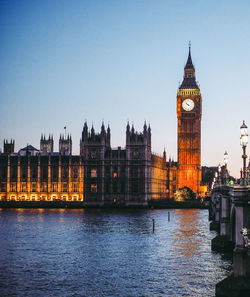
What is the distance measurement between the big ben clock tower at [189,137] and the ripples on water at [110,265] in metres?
106

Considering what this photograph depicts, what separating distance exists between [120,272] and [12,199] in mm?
126212

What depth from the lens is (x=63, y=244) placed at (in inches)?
1945

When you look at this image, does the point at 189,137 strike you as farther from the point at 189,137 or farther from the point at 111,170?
the point at 111,170

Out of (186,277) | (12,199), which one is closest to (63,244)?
(186,277)

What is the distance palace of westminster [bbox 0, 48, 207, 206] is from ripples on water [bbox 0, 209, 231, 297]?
83.9 meters

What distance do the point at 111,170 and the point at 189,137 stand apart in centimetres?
3574

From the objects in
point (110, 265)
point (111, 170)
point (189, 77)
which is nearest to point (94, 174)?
point (111, 170)

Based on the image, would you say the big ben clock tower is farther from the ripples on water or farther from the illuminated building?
the ripples on water

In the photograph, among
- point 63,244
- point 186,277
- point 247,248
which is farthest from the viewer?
point 63,244

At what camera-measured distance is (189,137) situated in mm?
166250

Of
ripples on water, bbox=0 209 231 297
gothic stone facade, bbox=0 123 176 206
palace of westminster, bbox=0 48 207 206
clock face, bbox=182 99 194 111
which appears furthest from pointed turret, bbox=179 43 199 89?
ripples on water, bbox=0 209 231 297

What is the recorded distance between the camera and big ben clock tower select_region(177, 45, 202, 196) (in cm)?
16288

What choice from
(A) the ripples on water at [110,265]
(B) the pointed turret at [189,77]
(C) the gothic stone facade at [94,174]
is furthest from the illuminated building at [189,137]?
(A) the ripples on water at [110,265]

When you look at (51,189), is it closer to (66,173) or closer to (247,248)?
(66,173)
